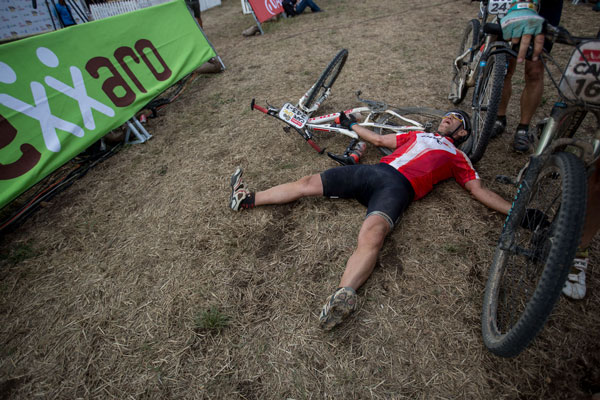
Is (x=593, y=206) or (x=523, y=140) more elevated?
(x=593, y=206)

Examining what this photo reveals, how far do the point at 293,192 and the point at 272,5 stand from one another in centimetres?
940

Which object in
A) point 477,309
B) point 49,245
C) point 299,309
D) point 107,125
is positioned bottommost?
point 477,309

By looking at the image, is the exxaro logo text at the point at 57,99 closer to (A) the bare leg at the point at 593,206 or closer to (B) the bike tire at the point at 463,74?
(B) the bike tire at the point at 463,74

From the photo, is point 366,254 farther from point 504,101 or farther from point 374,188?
point 504,101

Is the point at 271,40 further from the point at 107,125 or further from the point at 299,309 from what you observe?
the point at 299,309

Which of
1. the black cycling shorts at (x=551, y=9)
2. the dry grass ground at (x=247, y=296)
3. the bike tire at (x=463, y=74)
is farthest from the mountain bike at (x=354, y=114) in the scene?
the black cycling shorts at (x=551, y=9)

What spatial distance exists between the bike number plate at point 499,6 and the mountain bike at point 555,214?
7.09 feet

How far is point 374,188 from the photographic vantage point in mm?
2574

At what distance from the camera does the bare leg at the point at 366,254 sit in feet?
6.93

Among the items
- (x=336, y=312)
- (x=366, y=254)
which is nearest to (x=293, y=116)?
(x=366, y=254)

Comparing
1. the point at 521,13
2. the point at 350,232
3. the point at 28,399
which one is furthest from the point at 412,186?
the point at 28,399

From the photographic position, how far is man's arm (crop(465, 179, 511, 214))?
2498 mm

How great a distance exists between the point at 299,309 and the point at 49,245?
8.84ft

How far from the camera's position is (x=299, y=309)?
2129 millimetres
